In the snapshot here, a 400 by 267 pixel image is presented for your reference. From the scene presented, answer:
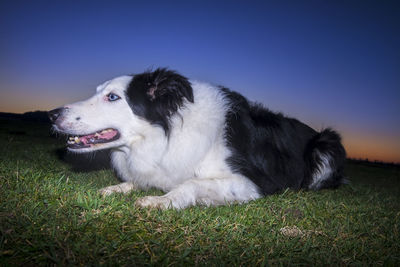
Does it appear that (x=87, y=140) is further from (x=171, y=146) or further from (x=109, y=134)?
(x=171, y=146)

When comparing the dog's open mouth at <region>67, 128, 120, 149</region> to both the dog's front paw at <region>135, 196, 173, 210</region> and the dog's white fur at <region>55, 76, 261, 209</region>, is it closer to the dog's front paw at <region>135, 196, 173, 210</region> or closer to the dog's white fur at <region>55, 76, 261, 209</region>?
the dog's white fur at <region>55, 76, 261, 209</region>

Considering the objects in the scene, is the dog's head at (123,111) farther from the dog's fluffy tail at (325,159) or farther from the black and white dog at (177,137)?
the dog's fluffy tail at (325,159)

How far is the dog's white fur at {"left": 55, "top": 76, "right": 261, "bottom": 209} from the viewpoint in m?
3.57

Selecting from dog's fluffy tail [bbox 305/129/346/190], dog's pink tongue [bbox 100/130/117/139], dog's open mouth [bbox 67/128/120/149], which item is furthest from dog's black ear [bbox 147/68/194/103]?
dog's fluffy tail [bbox 305/129/346/190]

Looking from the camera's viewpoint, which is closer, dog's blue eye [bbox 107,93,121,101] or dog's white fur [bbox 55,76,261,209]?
dog's white fur [bbox 55,76,261,209]

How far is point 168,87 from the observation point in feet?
12.9

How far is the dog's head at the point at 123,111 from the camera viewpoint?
11.5 feet

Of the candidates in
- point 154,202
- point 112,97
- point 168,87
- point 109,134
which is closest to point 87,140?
point 109,134

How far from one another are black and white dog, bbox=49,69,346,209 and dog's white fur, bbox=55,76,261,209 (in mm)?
11

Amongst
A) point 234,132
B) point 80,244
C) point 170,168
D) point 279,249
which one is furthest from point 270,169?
point 80,244

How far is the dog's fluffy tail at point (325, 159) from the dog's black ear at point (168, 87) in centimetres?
254

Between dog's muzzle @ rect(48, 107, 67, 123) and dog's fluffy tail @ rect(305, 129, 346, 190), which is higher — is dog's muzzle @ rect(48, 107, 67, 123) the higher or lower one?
the lower one

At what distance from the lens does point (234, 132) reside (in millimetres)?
4102

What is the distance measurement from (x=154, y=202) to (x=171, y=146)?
3.80 ft
